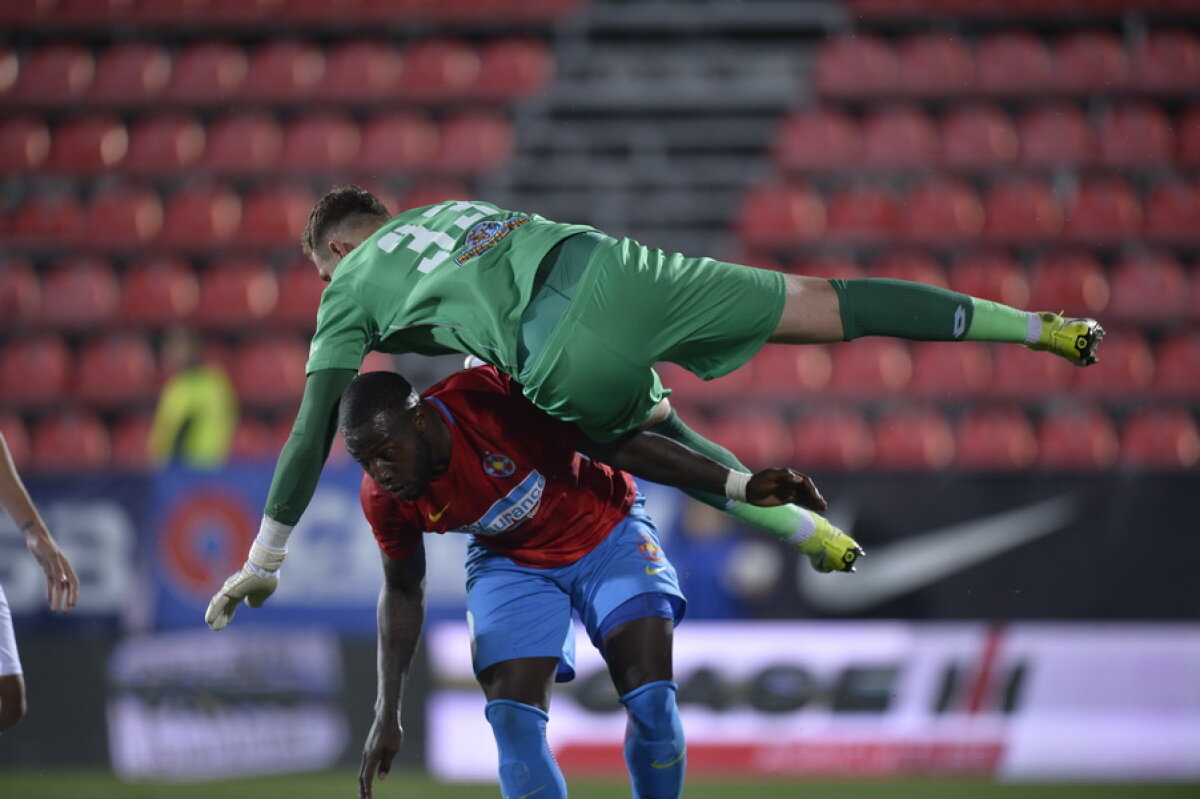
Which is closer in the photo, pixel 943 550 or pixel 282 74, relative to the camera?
pixel 943 550

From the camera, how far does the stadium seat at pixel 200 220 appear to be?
10.4 meters

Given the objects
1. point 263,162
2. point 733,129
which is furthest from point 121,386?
point 733,129

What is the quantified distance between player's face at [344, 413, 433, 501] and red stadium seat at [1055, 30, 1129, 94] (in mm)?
8491

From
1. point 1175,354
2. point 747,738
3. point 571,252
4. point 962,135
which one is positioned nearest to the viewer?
point 571,252

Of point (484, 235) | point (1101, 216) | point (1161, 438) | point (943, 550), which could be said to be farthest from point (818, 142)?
point (484, 235)

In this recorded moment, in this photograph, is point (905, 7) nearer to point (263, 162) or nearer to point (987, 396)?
point (987, 396)

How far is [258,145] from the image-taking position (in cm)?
1084

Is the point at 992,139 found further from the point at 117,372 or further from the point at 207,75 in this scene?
the point at 117,372

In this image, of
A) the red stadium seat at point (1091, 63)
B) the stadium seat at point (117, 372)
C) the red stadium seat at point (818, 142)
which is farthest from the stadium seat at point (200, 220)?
the red stadium seat at point (1091, 63)

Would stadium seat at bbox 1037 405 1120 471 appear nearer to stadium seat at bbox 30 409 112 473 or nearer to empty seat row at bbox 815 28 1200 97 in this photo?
empty seat row at bbox 815 28 1200 97

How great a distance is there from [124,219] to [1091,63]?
301 inches

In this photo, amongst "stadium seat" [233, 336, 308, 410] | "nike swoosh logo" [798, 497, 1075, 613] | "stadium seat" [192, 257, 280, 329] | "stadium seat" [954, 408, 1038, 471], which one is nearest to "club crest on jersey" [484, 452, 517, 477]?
"nike swoosh logo" [798, 497, 1075, 613]

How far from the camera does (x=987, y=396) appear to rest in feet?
30.3

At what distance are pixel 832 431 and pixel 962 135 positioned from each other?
3025mm
